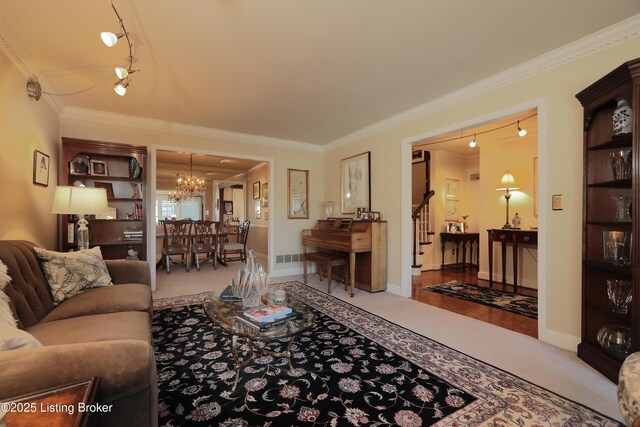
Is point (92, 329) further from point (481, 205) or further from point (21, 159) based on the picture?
point (481, 205)

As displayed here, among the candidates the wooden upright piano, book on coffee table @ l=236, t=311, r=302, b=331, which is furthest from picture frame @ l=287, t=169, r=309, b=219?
book on coffee table @ l=236, t=311, r=302, b=331

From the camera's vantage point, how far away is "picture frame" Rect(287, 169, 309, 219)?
17.3ft

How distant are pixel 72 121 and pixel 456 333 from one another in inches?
Result: 204

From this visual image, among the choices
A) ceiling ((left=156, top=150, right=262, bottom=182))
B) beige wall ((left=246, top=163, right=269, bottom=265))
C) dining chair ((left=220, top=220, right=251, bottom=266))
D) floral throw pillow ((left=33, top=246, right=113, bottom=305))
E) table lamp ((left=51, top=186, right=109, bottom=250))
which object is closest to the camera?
floral throw pillow ((left=33, top=246, right=113, bottom=305))

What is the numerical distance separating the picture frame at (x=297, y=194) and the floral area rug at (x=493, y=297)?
2524 mm

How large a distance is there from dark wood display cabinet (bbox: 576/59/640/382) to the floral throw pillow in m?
3.72

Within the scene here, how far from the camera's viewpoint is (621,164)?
6.44ft

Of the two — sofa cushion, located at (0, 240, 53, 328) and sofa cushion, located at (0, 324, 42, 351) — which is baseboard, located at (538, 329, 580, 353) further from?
sofa cushion, located at (0, 240, 53, 328)

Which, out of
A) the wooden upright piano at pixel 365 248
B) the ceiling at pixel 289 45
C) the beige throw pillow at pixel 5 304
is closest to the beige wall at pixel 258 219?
the wooden upright piano at pixel 365 248

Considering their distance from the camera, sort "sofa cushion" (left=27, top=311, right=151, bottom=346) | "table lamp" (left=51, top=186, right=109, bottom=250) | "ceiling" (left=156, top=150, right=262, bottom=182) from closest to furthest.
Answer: "sofa cushion" (left=27, top=311, right=151, bottom=346), "table lamp" (left=51, top=186, right=109, bottom=250), "ceiling" (left=156, top=150, right=262, bottom=182)

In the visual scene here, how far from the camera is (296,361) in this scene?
2.10 meters

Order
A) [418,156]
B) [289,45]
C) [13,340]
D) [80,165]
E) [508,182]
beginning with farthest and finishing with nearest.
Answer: [418,156] → [508,182] → [80,165] → [289,45] → [13,340]

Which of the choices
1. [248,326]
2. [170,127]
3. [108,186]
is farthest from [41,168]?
[248,326]

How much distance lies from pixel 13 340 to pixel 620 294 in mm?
3281
